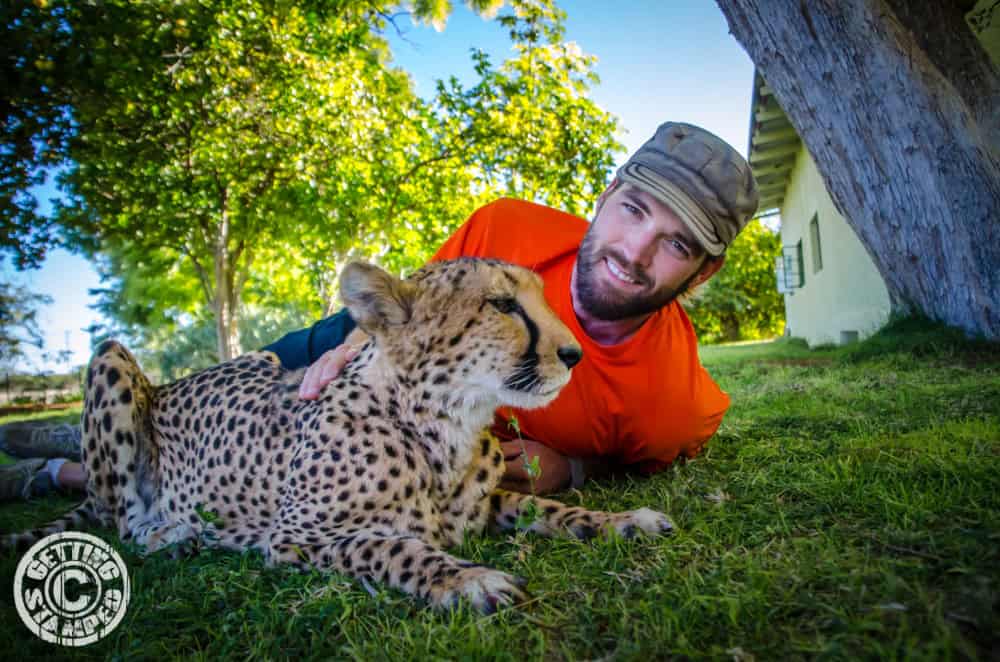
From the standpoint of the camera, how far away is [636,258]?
268cm

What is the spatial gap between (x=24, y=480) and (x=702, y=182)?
449 cm

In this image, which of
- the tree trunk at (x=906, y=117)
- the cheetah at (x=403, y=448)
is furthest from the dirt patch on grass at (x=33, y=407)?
Result: the tree trunk at (x=906, y=117)

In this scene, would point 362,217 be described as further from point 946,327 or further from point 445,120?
point 946,327

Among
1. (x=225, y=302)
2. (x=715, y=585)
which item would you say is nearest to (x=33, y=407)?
(x=225, y=302)

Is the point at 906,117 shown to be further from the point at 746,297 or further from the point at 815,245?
the point at 746,297

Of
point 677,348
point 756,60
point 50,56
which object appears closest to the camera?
point 677,348

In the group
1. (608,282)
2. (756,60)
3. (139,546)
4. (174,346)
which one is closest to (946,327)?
(756,60)

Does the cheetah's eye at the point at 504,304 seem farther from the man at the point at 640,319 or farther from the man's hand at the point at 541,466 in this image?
the man's hand at the point at 541,466

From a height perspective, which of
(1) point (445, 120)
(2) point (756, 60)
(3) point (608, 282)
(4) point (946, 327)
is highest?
(1) point (445, 120)

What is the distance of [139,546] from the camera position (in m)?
2.45

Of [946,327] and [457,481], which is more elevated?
[946,327]

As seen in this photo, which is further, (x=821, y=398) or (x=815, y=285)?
(x=815, y=285)

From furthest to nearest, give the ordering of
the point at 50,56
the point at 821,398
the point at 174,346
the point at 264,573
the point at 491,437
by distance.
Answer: the point at 174,346 → the point at 50,56 → the point at 821,398 → the point at 491,437 → the point at 264,573

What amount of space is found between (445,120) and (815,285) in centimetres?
909
